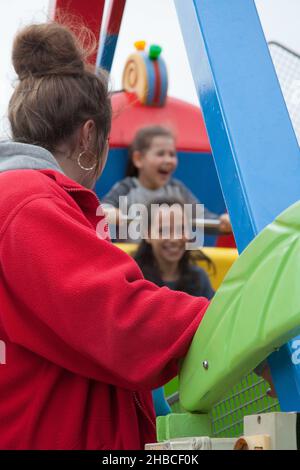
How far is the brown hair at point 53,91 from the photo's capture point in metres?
1.09

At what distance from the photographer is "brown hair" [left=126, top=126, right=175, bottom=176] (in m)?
3.71

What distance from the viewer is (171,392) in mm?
1577

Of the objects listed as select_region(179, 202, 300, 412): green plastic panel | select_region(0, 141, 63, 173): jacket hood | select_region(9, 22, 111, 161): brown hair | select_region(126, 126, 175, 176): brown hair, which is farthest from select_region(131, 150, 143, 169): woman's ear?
select_region(179, 202, 300, 412): green plastic panel

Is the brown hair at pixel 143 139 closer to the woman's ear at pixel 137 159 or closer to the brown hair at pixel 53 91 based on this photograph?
the woman's ear at pixel 137 159

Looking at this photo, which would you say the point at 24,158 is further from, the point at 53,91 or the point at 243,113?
the point at 243,113

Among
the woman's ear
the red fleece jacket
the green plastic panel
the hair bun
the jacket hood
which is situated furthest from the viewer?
the woman's ear

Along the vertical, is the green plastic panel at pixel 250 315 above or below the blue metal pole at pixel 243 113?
below

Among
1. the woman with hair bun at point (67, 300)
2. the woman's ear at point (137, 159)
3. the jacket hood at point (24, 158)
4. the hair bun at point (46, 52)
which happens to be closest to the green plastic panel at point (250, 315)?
the woman with hair bun at point (67, 300)

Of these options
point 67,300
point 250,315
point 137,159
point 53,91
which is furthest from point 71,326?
point 137,159

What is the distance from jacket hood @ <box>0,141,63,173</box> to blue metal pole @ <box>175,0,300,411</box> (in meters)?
0.21

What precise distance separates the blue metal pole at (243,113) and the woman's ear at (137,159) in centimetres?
265

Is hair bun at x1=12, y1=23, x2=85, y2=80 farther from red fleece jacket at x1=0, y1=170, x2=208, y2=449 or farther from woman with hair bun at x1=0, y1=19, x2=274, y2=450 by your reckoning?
red fleece jacket at x1=0, y1=170, x2=208, y2=449

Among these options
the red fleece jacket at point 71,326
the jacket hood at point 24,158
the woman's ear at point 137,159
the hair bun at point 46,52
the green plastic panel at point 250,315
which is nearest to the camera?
the green plastic panel at point 250,315
